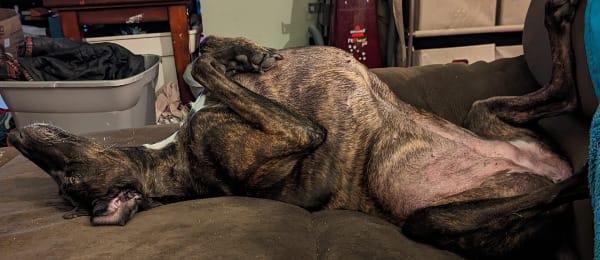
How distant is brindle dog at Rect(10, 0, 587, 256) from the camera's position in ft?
5.30

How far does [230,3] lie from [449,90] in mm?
2514

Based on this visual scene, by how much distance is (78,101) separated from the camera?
124 inches

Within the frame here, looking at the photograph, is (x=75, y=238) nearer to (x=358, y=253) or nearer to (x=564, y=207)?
(x=358, y=253)

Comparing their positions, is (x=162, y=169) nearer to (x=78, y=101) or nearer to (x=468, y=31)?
(x=78, y=101)

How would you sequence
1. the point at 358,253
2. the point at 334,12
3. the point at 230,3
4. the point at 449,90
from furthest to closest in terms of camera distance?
the point at 230,3 < the point at 334,12 < the point at 449,90 < the point at 358,253

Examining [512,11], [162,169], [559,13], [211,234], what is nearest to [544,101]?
[559,13]

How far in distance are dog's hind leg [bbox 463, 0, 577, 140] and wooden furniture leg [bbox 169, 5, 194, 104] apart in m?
2.61

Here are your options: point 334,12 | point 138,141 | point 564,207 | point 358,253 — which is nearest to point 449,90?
point 564,207

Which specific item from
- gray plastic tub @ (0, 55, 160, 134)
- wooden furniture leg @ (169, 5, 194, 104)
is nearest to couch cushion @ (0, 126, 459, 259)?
gray plastic tub @ (0, 55, 160, 134)

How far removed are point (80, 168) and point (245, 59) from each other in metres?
0.65

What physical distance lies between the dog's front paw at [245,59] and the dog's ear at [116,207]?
1.71 feet

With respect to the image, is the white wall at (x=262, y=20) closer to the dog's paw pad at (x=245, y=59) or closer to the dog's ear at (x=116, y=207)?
the dog's paw pad at (x=245, y=59)

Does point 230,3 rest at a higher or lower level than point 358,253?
higher

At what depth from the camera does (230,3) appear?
410cm
